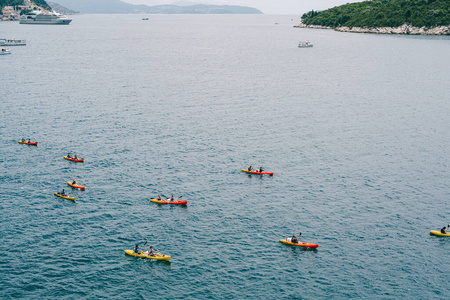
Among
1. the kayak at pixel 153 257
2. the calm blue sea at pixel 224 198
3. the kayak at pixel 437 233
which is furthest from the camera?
the kayak at pixel 437 233

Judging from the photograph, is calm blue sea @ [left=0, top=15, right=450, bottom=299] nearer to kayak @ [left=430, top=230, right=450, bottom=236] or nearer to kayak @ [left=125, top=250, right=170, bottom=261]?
kayak @ [left=125, top=250, right=170, bottom=261]

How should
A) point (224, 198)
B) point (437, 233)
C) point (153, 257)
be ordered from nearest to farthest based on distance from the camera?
1. point (153, 257)
2. point (437, 233)
3. point (224, 198)

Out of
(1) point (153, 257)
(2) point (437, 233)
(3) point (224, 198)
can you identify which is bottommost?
(1) point (153, 257)

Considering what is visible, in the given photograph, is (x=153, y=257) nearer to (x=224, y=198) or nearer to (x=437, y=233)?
(x=224, y=198)

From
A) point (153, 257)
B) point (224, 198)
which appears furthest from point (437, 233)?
point (153, 257)

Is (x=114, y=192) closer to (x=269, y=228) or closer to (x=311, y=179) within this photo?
(x=269, y=228)

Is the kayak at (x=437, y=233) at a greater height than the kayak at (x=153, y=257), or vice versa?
the kayak at (x=437, y=233)

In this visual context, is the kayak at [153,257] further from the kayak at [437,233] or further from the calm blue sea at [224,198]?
the kayak at [437,233]

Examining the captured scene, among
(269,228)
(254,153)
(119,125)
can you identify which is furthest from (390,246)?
(119,125)

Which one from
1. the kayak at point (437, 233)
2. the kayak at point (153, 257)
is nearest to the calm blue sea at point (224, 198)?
the kayak at point (153, 257)
